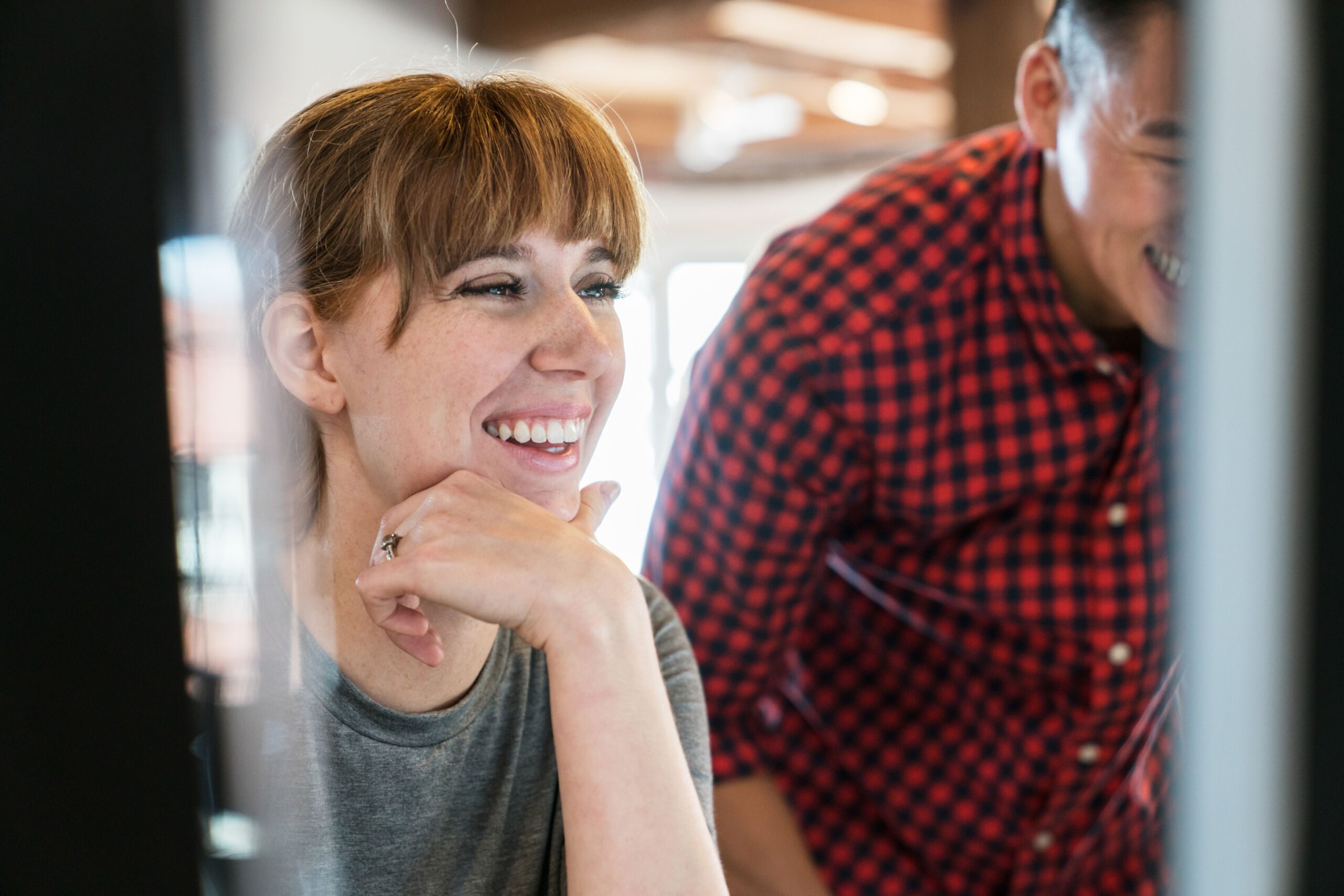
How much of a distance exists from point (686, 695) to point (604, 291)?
0.82 feet

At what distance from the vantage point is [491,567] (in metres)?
0.44

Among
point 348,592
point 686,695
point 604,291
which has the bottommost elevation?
point 686,695

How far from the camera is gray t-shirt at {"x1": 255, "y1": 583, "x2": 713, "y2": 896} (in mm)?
368

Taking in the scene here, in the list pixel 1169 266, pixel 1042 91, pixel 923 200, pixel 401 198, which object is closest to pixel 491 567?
pixel 401 198

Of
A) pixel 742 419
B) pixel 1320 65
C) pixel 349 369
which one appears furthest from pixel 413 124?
pixel 742 419

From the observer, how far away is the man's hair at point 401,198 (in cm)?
36

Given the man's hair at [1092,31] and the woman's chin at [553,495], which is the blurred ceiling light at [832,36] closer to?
the man's hair at [1092,31]

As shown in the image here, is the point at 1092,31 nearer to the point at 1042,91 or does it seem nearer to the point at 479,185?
the point at 1042,91

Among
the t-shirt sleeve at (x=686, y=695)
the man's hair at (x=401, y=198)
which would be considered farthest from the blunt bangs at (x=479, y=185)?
the t-shirt sleeve at (x=686, y=695)

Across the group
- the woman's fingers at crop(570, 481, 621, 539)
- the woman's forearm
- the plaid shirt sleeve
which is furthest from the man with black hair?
the woman's fingers at crop(570, 481, 621, 539)

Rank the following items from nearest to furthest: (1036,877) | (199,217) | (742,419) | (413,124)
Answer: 1. (199,217)
2. (413,124)
3. (1036,877)
4. (742,419)

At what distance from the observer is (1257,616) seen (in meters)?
0.33

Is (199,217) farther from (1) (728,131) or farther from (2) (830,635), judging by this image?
(2) (830,635)

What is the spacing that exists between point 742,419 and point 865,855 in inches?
12.2
